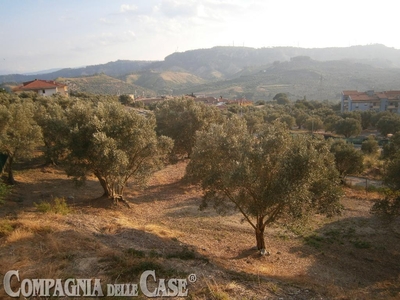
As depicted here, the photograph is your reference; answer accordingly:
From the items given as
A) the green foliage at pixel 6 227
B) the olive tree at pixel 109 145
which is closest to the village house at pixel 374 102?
the olive tree at pixel 109 145

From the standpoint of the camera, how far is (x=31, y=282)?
28.9 feet

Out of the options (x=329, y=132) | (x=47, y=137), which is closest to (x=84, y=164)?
(x=47, y=137)

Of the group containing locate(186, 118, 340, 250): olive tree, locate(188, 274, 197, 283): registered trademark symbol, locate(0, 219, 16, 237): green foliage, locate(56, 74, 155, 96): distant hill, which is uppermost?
locate(56, 74, 155, 96): distant hill

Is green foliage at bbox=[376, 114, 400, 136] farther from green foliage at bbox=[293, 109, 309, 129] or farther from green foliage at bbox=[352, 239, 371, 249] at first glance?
green foliage at bbox=[352, 239, 371, 249]

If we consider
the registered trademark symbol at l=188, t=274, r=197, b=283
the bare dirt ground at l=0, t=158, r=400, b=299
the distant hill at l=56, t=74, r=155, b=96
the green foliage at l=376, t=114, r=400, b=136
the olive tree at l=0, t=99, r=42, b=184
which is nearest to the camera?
the registered trademark symbol at l=188, t=274, r=197, b=283

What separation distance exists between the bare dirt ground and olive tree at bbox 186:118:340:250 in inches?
109

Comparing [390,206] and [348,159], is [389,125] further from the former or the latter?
[390,206]

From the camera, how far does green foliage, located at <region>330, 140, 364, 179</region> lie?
31031 millimetres

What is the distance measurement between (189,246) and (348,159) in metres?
23.6

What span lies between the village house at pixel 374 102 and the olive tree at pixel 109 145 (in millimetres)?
86598

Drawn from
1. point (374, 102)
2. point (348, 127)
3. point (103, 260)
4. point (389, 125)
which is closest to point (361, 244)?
point (103, 260)

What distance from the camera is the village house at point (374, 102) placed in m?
91.9

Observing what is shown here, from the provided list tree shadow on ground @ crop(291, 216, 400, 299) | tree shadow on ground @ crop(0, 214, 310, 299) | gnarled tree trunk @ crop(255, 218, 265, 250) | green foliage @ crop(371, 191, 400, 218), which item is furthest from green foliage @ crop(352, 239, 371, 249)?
tree shadow on ground @ crop(0, 214, 310, 299)

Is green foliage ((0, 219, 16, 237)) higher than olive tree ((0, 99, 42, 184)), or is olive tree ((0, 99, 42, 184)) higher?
olive tree ((0, 99, 42, 184))
